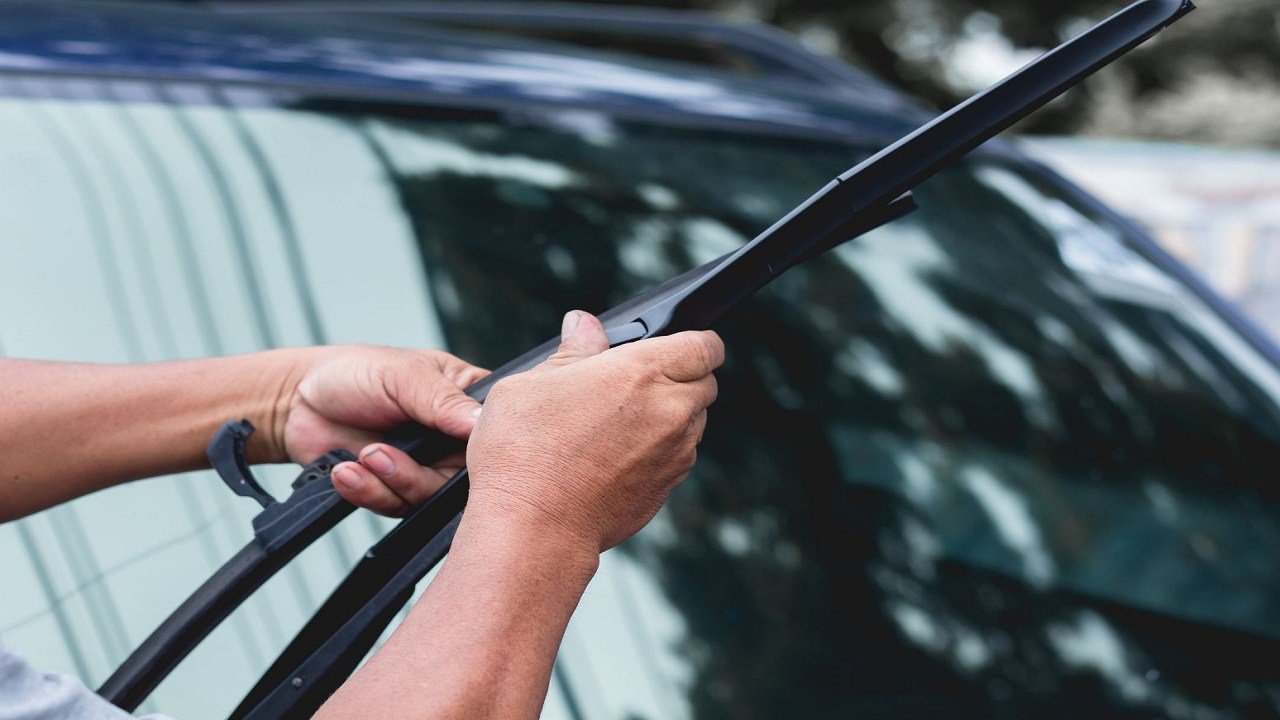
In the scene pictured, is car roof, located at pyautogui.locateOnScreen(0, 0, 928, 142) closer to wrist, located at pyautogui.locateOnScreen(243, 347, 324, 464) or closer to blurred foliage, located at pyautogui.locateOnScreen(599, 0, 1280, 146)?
wrist, located at pyautogui.locateOnScreen(243, 347, 324, 464)

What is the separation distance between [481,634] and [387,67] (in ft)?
3.53

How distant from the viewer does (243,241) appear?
141cm

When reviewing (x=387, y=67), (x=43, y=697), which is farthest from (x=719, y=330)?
(x=43, y=697)

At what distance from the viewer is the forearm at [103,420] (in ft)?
3.70

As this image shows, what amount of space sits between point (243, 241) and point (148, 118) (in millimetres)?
195

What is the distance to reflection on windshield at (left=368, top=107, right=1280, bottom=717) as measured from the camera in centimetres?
132

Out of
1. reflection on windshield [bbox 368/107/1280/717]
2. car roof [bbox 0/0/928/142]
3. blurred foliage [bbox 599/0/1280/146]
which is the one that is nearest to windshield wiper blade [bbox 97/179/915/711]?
reflection on windshield [bbox 368/107/1280/717]

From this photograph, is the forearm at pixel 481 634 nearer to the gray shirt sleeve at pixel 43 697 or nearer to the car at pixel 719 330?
the gray shirt sleeve at pixel 43 697

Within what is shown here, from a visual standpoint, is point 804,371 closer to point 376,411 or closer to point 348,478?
point 376,411

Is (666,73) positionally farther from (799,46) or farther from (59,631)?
(59,631)

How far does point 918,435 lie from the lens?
174 cm

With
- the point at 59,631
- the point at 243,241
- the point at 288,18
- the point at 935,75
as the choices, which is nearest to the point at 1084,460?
the point at 243,241

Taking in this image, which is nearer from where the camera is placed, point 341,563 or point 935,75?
point 341,563

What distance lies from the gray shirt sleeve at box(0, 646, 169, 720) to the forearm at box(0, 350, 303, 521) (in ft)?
0.95
